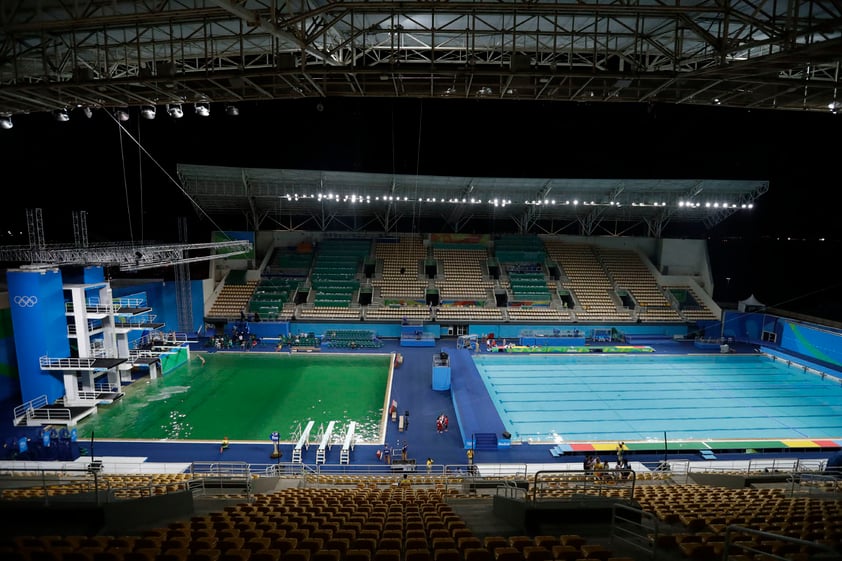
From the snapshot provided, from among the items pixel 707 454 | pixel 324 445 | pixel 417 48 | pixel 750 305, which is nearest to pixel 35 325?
pixel 324 445

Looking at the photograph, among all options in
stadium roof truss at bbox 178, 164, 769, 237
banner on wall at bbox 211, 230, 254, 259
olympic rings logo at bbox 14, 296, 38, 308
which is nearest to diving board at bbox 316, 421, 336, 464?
olympic rings logo at bbox 14, 296, 38, 308

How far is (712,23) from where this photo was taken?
32.5 ft

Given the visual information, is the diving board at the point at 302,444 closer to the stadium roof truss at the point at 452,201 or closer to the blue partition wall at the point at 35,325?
the blue partition wall at the point at 35,325

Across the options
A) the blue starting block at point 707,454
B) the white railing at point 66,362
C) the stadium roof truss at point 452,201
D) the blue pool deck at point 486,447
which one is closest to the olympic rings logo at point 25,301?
the white railing at point 66,362

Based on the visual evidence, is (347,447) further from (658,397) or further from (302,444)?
(658,397)

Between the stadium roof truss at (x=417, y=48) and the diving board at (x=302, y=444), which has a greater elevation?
the stadium roof truss at (x=417, y=48)

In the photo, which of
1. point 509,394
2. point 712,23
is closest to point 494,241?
point 509,394

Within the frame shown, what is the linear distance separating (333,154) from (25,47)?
13.1 m

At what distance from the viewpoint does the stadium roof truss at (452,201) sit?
2595 cm

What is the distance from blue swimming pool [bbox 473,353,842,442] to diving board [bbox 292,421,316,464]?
22.6ft

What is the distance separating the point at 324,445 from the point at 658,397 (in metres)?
14.2

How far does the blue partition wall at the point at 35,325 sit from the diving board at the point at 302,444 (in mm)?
9660

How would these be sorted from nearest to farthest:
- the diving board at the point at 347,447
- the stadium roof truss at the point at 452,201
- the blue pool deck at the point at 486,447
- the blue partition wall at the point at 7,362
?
the diving board at the point at 347,447 < the blue pool deck at the point at 486,447 < the blue partition wall at the point at 7,362 < the stadium roof truss at the point at 452,201

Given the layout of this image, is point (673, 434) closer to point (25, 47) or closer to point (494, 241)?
point (494, 241)
